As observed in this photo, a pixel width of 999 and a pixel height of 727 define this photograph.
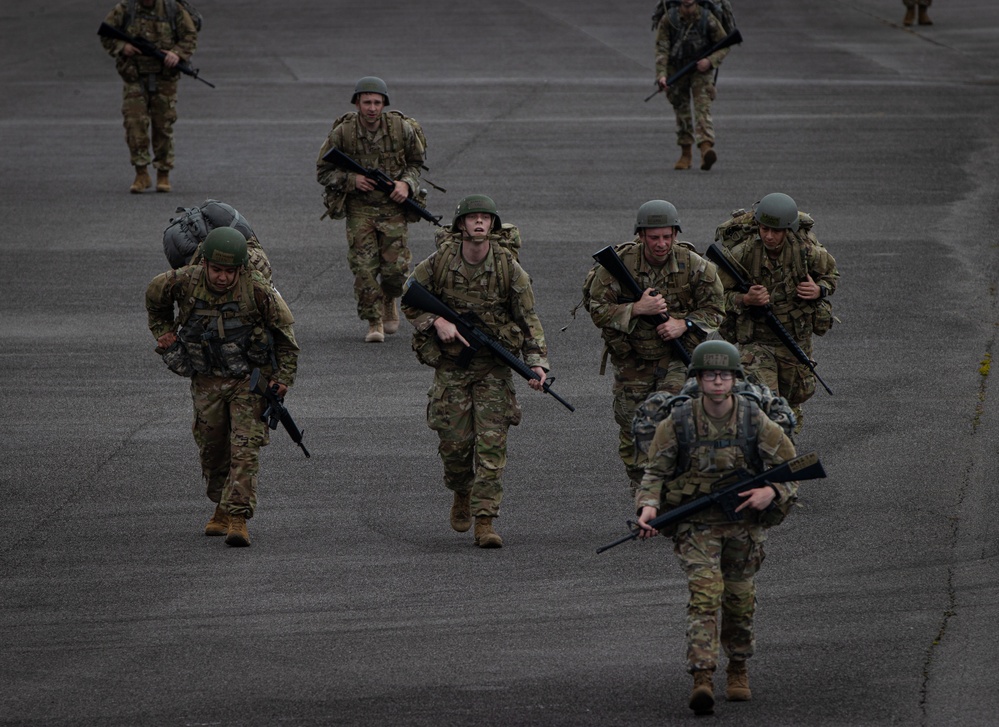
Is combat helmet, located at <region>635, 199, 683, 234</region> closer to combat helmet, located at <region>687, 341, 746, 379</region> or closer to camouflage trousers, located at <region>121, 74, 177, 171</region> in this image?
combat helmet, located at <region>687, 341, 746, 379</region>

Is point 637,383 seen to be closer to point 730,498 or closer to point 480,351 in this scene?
point 480,351

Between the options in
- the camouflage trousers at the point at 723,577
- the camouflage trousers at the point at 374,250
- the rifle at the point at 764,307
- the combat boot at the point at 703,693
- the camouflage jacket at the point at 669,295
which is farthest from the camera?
the camouflage trousers at the point at 374,250

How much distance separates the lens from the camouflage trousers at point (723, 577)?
8508 mm

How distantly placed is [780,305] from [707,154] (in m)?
10.9

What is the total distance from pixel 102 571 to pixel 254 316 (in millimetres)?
1893

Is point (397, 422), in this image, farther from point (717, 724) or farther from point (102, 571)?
point (717, 724)

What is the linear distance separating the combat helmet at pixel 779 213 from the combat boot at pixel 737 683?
3957 millimetres

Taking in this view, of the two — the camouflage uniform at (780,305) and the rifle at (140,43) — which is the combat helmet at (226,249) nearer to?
the camouflage uniform at (780,305)

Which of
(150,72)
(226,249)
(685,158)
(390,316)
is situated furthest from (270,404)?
(685,158)

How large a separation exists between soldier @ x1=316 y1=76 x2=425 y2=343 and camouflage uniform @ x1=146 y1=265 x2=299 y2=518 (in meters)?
4.46

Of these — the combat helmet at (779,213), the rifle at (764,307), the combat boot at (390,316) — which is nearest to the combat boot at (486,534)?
the rifle at (764,307)

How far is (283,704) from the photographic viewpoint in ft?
28.4

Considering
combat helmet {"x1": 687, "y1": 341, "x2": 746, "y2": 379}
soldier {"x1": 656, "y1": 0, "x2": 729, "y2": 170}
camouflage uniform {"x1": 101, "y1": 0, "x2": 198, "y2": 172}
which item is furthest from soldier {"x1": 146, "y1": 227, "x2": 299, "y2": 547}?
soldier {"x1": 656, "y1": 0, "x2": 729, "y2": 170}

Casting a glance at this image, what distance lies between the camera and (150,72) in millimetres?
20938
